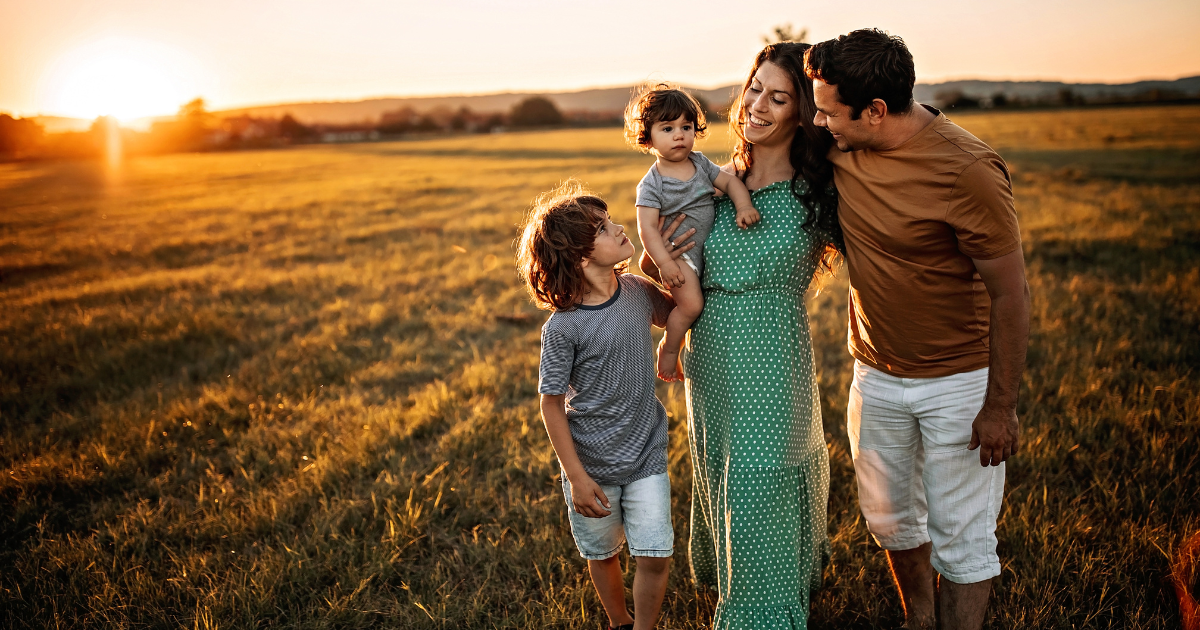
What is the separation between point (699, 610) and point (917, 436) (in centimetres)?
121

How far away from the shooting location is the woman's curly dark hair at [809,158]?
243cm

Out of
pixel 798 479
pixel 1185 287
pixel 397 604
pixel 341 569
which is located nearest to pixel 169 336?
pixel 341 569

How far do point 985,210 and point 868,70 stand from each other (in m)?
0.58

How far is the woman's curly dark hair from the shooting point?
2.43m

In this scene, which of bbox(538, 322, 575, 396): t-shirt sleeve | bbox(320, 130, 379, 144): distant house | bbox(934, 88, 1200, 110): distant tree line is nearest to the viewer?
bbox(538, 322, 575, 396): t-shirt sleeve

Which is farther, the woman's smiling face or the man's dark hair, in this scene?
the woman's smiling face

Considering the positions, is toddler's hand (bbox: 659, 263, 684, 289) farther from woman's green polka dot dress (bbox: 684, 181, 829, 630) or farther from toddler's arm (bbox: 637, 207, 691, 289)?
woman's green polka dot dress (bbox: 684, 181, 829, 630)

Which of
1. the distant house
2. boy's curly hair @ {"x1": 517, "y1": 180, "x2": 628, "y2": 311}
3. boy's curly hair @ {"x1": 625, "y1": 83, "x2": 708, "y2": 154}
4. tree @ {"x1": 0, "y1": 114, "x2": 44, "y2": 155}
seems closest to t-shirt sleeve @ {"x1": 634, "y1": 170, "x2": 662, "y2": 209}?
boy's curly hair @ {"x1": 625, "y1": 83, "x2": 708, "y2": 154}

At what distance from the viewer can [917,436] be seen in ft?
8.31

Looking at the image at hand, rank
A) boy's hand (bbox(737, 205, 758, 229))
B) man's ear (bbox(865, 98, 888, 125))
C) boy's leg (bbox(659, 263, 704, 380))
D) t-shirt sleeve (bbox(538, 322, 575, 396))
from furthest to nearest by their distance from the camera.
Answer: boy's leg (bbox(659, 263, 704, 380)) < boy's hand (bbox(737, 205, 758, 229)) < t-shirt sleeve (bbox(538, 322, 575, 396)) < man's ear (bbox(865, 98, 888, 125))

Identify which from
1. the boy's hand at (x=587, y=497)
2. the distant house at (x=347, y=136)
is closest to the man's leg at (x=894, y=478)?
the boy's hand at (x=587, y=497)

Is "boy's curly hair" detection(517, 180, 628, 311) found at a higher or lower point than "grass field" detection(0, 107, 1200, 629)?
higher

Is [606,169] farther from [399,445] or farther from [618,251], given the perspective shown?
[618,251]

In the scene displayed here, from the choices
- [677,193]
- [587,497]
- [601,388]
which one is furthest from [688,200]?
[587,497]
